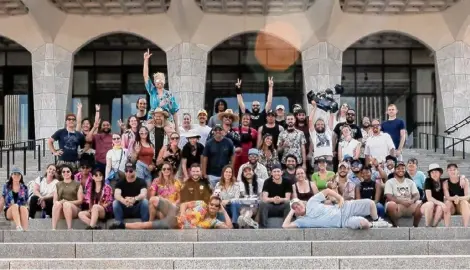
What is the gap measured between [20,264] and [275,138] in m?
6.11

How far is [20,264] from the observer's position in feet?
31.7

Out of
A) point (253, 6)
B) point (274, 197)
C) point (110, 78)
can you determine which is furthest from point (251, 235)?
point (110, 78)

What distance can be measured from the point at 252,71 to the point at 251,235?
2085cm

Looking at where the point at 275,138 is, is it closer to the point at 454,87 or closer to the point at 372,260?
the point at 372,260

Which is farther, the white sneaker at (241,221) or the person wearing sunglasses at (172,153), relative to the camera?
the person wearing sunglasses at (172,153)

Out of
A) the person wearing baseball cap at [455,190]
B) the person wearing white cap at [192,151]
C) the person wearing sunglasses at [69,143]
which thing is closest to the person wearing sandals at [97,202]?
the person wearing white cap at [192,151]

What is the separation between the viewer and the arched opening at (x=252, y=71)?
3139cm

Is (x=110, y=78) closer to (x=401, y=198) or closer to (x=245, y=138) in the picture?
(x=245, y=138)

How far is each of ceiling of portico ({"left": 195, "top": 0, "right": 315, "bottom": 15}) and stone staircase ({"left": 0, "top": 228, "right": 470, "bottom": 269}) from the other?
16768 millimetres

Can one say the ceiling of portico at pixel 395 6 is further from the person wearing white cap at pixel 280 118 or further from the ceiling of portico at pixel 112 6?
the person wearing white cap at pixel 280 118

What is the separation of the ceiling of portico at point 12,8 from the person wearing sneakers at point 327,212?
719 inches

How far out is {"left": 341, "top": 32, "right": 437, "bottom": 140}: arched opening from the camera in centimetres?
3188

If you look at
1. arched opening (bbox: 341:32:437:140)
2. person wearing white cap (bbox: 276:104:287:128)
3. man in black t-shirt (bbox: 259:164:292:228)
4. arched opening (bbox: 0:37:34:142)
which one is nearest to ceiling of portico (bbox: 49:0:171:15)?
arched opening (bbox: 0:37:34:142)

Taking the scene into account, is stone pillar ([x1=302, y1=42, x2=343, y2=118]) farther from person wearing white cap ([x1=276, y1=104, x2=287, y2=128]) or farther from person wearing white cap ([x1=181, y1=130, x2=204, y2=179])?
person wearing white cap ([x1=181, y1=130, x2=204, y2=179])
